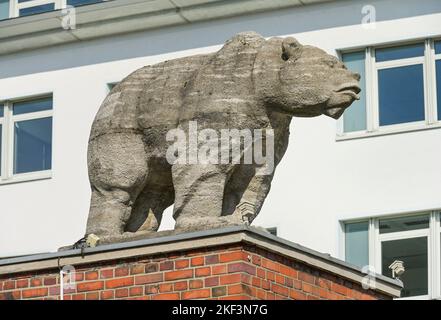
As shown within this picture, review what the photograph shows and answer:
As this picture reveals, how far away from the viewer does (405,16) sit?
46500 millimetres

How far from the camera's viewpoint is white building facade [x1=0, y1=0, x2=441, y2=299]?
1797 inches

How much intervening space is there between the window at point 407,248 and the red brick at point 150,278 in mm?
18464

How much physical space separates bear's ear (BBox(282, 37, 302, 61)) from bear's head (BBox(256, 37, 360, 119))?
0.07m

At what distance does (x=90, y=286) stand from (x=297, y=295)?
88.3 inches

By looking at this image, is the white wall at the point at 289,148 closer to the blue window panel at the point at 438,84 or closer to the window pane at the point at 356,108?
the window pane at the point at 356,108

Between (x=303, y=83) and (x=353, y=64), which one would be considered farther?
(x=353, y=64)

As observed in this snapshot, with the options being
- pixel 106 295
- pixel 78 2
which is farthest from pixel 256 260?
pixel 78 2

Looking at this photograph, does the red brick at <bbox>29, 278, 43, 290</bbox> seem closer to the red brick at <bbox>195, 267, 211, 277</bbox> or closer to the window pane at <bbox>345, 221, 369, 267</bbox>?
the red brick at <bbox>195, 267, 211, 277</bbox>

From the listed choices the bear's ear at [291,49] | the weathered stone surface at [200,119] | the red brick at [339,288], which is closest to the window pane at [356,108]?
the weathered stone surface at [200,119]

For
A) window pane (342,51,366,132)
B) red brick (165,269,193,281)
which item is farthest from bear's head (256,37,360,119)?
window pane (342,51,366,132)

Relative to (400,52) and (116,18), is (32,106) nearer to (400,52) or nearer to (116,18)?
(116,18)
